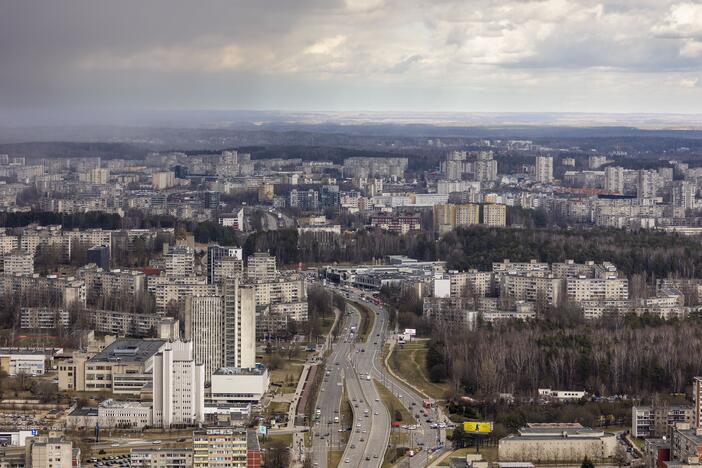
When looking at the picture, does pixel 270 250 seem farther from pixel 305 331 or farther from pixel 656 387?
pixel 656 387

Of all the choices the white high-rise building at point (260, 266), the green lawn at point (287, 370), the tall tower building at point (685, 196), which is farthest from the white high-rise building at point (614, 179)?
the green lawn at point (287, 370)

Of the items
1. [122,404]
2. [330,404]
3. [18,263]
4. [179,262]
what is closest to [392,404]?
[330,404]

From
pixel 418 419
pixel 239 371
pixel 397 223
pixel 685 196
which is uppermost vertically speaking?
pixel 685 196

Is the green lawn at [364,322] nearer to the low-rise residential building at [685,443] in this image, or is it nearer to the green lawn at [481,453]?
the green lawn at [481,453]

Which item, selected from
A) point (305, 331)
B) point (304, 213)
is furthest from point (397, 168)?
point (305, 331)

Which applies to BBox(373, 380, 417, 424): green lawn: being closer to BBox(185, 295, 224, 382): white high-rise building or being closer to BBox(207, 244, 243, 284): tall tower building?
BBox(185, 295, 224, 382): white high-rise building

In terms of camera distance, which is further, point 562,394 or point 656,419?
point 562,394

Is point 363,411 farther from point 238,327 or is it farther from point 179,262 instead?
point 179,262
